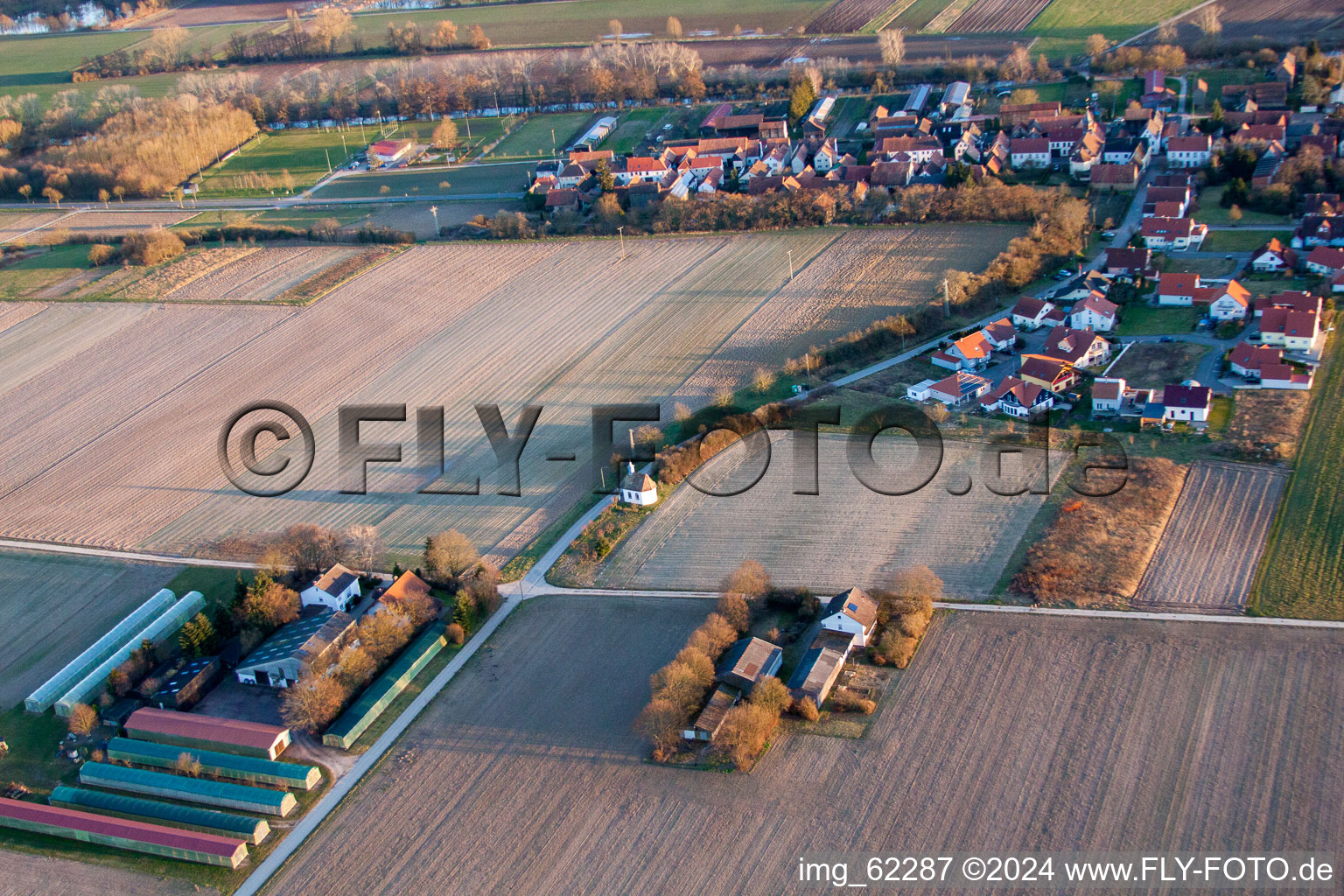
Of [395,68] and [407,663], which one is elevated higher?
[395,68]

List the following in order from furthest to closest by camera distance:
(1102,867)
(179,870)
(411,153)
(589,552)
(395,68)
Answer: (395,68)
(411,153)
(589,552)
(179,870)
(1102,867)

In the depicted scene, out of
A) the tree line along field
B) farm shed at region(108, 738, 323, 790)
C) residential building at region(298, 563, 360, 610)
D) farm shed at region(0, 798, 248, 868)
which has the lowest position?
farm shed at region(0, 798, 248, 868)

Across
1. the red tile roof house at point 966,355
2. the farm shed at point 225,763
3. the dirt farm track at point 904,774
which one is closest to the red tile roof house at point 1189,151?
the red tile roof house at point 966,355

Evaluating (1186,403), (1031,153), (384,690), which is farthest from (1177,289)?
(384,690)

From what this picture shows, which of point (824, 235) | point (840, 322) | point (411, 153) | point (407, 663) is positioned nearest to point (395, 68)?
point (411, 153)

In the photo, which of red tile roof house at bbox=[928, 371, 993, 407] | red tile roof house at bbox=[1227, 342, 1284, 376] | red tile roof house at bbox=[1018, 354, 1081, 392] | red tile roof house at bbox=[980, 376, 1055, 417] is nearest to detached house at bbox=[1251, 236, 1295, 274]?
red tile roof house at bbox=[1227, 342, 1284, 376]

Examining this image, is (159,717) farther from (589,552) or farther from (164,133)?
(164,133)

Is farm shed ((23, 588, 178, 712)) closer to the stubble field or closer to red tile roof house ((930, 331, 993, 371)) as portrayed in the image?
the stubble field

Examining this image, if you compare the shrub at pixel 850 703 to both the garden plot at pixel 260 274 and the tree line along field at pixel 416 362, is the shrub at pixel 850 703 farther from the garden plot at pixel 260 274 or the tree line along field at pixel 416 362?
the garden plot at pixel 260 274
